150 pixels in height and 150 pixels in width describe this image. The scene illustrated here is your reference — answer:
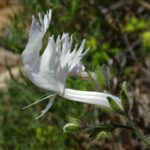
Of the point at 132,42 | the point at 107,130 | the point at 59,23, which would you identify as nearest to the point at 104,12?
the point at 132,42

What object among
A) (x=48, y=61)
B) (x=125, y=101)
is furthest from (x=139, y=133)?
(x=48, y=61)

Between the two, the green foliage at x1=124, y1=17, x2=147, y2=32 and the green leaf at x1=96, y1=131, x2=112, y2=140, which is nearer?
the green leaf at x1=96, y1=131, x2=112, y2=140

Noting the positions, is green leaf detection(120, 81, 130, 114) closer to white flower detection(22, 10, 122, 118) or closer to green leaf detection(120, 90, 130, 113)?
green leaf detection(120, 90, 130, 113)

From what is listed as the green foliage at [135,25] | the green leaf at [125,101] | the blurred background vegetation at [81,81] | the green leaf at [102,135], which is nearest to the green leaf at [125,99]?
the green leaf at [125,101]

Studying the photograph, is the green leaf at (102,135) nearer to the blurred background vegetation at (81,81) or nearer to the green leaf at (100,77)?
the green leaf at (100,77)

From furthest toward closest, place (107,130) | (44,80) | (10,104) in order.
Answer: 1. (10,104)
2. (107,130)
3. (44,80)

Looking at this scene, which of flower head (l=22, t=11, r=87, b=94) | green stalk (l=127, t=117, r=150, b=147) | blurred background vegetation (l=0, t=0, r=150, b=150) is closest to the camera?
flower head (l=22, t=11, r=87, b=94)

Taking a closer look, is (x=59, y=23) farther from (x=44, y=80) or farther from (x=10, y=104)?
(x=44, y=80)

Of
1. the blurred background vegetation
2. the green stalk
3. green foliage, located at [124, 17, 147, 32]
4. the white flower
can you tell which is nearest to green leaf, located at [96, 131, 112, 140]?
the green stalk
